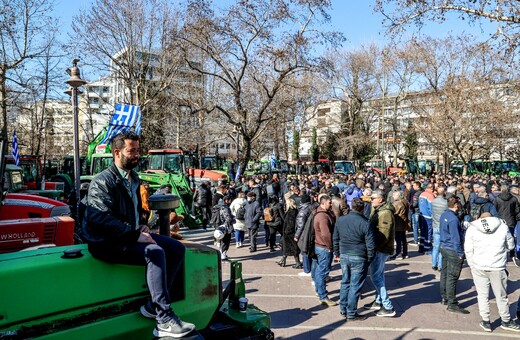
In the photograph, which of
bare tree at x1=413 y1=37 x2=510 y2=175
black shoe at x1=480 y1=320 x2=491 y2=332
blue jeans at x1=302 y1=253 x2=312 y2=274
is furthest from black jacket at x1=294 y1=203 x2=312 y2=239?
bare tree at x1=413 y1=37 x2=510 y2=175

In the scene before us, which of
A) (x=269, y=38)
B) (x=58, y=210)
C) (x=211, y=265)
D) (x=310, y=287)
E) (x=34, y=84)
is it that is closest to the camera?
(x=211, y=265)

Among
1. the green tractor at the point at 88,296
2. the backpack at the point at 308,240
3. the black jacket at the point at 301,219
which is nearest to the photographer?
the green tractor at the point at 88,296

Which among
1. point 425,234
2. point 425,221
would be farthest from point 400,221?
point 425,234

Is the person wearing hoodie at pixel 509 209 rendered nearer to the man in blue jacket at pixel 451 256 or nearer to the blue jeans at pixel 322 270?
the man in blue jacket at pixel 451 256

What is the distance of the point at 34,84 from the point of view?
2084cm

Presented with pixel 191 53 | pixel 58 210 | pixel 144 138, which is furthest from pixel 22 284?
pixel 144 138

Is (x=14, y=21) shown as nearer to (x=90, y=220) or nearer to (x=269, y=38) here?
(x=269, y=38)

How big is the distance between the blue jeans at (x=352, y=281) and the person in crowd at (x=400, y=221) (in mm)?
4084

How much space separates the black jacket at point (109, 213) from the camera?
291cm

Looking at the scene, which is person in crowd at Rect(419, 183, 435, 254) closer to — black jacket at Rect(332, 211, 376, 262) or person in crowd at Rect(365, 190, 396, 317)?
person in crowd at Rect(365, 190, 396, 317)

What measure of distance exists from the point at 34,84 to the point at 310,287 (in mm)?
19294

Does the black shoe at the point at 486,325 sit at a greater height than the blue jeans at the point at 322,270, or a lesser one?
lesser

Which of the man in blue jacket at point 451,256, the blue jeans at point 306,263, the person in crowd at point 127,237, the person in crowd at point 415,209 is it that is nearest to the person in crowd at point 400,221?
the person in crowd at point 415,209

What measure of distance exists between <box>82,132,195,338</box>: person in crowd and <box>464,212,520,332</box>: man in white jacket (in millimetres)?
4847
